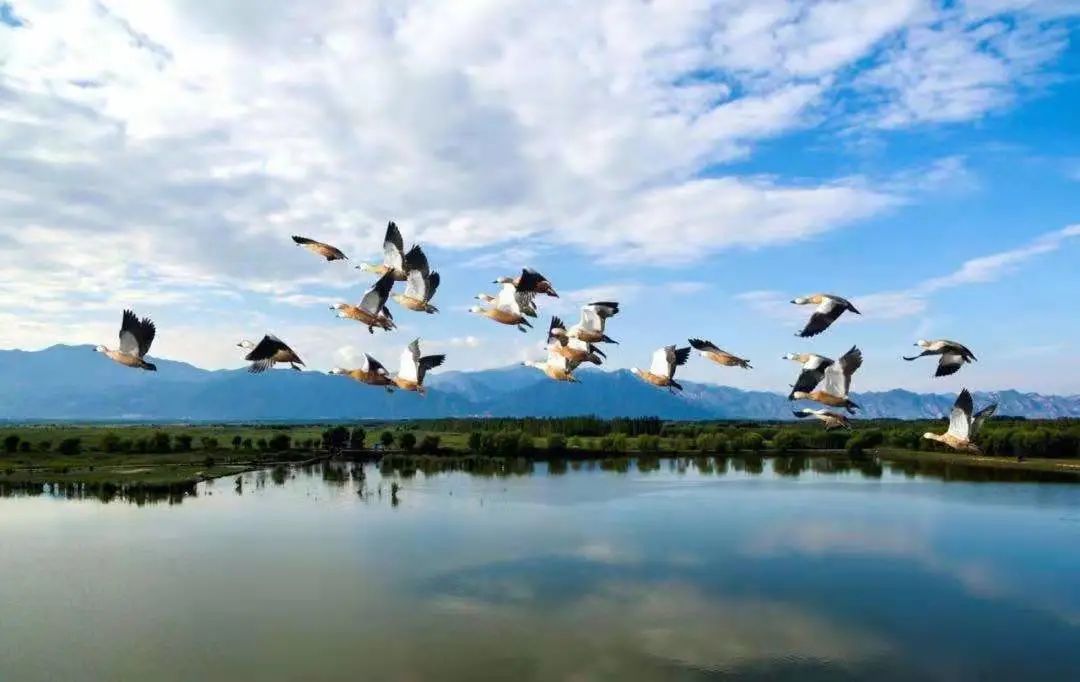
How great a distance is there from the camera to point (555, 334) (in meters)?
13.9

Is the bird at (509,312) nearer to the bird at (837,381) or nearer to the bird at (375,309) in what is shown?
the bird at (375,309)

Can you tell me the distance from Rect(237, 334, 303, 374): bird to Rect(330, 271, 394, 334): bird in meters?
1.14

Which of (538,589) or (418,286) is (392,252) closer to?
(418,286)

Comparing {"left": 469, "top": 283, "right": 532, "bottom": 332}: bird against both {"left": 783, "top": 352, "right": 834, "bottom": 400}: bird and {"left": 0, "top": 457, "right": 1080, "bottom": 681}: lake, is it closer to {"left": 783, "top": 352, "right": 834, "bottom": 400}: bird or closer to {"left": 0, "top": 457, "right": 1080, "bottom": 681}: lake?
{"left": 783, "top": 352, "right": 834, "bottom": 400}: bird

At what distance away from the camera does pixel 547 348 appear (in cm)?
1402

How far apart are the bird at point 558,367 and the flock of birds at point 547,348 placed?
24 millimetres

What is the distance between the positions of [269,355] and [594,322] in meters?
5.44

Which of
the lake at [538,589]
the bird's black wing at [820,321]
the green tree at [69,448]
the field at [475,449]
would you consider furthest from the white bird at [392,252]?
the green tree at [69,448]

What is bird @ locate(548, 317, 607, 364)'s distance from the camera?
12.8 meters

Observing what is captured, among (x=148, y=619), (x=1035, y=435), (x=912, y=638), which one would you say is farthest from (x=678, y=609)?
(x=1035, y=435)

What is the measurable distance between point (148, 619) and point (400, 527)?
22.1m

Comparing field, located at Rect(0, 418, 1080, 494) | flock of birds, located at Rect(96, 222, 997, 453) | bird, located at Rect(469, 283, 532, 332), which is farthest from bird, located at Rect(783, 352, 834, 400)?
field, located at Rect(0, 418, 1080, 494)

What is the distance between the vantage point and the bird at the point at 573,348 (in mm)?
12781

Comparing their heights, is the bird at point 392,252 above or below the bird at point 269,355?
above
